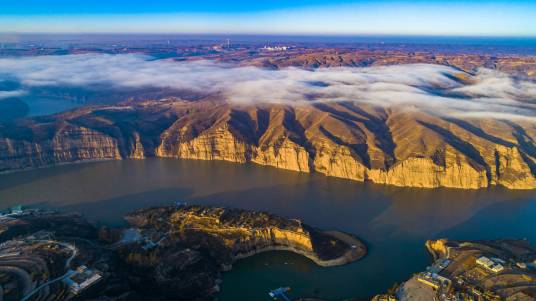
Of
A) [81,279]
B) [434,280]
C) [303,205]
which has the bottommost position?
[303,205]

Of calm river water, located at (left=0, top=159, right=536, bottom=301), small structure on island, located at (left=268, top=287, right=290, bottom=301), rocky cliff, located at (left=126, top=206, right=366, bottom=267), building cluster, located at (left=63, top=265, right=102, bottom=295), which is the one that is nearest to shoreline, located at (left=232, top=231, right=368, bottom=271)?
rocky cliff, located at (left=126, top=206, right=366, bottom=267)

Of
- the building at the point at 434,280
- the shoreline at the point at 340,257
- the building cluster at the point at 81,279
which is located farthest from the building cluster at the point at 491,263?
the building cluster at the point at 81,279

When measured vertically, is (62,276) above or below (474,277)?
below

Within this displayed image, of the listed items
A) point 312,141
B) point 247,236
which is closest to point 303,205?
point 247,236

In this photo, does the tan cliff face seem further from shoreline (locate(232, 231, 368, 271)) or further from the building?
the building

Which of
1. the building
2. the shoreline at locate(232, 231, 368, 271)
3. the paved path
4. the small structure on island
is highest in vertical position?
the building

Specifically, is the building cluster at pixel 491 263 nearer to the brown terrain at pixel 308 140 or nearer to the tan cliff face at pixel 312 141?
the brown terrain at pixel 308 140

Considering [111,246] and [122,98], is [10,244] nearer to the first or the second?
[111,246]

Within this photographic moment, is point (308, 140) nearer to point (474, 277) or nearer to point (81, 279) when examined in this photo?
point (474, 277)

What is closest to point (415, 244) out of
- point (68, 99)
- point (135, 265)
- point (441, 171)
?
point (441, 171)
